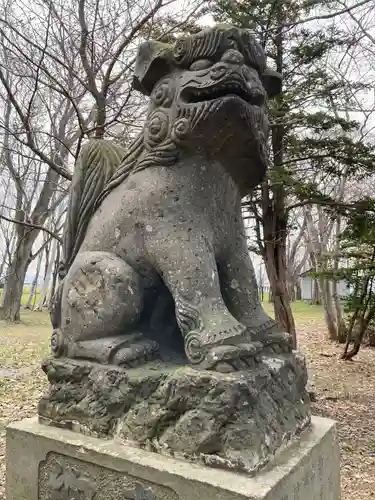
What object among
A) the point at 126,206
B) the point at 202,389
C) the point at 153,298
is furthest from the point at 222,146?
the point at 202,389

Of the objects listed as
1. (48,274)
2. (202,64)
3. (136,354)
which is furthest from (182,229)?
(48,274)

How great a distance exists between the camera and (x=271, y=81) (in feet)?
→ 6.93

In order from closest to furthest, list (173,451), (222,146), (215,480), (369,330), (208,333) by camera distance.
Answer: (215,480) < (173,451) < (208,333) < (222,146) < (369,330)

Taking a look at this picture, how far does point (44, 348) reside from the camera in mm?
8156

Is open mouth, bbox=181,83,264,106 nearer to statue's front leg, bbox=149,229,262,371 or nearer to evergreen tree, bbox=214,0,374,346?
statue's front leg, bbox=149,229,262,371

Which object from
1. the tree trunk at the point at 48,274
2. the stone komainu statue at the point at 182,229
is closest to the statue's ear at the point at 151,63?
the stone komainu statue at the point at 182,229

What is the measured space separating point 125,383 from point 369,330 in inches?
345

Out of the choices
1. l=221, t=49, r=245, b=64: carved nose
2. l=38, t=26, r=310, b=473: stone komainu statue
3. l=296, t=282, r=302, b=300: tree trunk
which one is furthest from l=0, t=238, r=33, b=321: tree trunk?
l=296, t=282, r=302, b=300: tree trunk

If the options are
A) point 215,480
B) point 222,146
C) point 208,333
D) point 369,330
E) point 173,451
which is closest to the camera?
point 215,480

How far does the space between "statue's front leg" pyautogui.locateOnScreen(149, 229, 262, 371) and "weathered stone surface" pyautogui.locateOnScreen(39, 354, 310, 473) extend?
0.07m

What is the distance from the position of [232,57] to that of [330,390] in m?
5.28

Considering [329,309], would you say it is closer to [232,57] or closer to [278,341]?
[278,341]

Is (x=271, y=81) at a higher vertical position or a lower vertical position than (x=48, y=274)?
higher

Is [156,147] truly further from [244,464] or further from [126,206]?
[244,464]
